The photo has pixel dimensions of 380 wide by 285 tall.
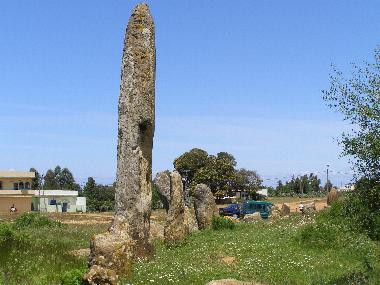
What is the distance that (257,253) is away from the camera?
65.3ft

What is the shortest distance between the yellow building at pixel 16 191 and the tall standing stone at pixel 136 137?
71435mm

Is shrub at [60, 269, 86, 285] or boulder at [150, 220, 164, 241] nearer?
shrub at [60, 269, 86, 285]

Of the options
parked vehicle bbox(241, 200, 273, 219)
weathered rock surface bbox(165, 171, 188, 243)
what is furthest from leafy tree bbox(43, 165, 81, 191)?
weathered rock surface bbox(165, 171, 188, 243)

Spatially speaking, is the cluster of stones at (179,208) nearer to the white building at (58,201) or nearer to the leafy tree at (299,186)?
the white building at (58,201)

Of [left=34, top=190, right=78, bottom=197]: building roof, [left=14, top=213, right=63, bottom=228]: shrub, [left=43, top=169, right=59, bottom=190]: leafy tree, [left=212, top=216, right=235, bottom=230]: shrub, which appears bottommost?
[left=212, top=216, right=235, bottom=230]: shrub

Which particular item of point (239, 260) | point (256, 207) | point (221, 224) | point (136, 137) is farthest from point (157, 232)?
point (256, 207)

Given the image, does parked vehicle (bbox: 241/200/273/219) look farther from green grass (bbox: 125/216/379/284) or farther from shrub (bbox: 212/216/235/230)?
green grass (bbox: 125/216/379/284)

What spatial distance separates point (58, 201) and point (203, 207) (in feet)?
202

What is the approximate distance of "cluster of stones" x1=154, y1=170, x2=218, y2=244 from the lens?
84.0ft

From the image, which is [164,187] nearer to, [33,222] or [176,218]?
[33,222]

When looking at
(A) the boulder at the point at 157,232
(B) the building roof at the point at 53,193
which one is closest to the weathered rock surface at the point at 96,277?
(A) the boulder at the point at 157,232

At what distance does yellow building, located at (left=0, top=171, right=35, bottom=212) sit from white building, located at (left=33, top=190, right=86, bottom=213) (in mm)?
1343

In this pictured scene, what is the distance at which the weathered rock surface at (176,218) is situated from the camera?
83.3 ft

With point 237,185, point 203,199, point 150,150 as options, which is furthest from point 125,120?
point 237,185
